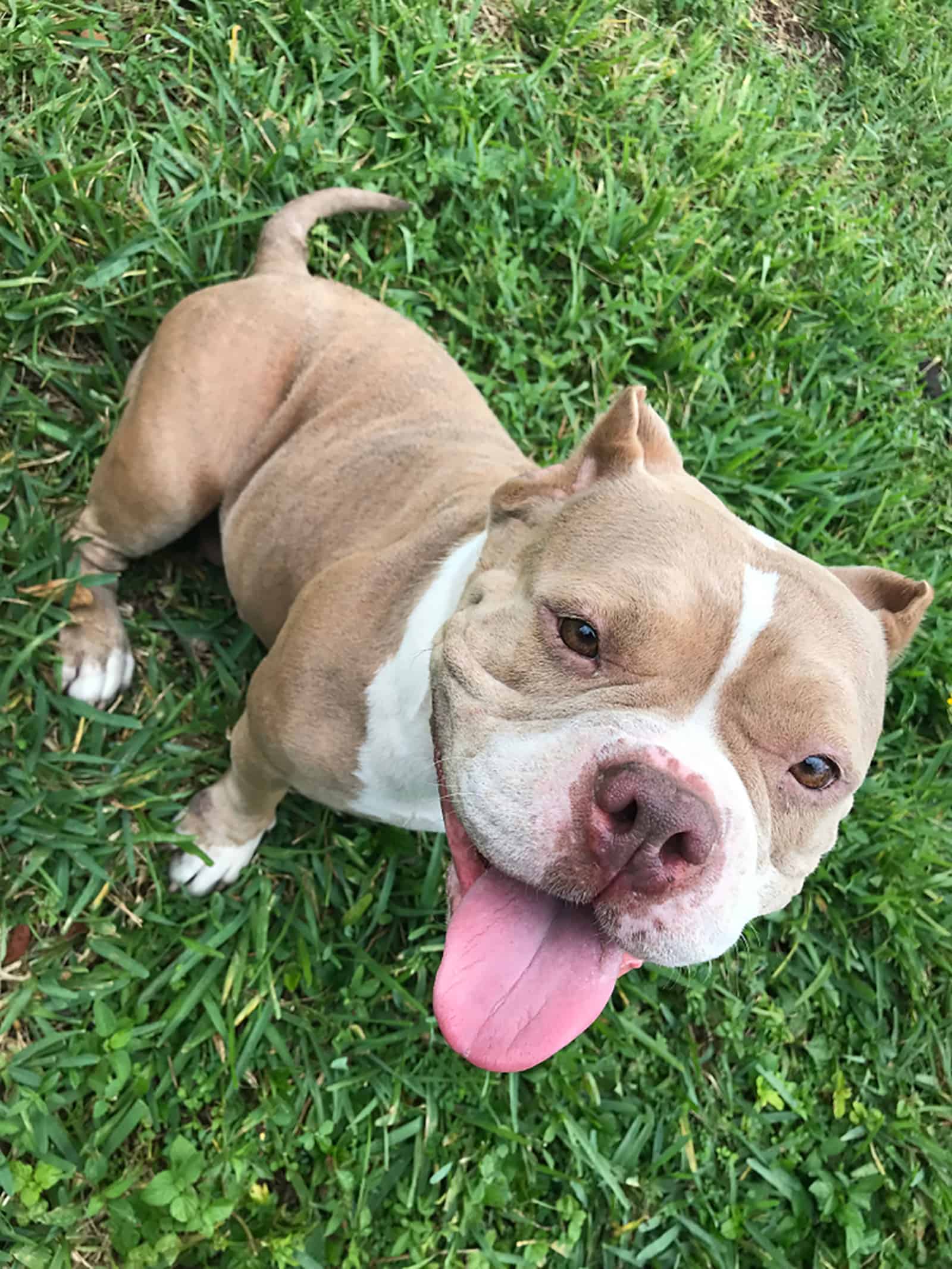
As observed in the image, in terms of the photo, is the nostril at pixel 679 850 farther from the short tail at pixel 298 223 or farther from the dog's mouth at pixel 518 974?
the short tail at pixel 298 223

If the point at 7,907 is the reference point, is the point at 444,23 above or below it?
above

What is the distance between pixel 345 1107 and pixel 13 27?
3.96m

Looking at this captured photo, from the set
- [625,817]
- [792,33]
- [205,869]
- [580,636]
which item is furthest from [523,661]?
[792,33]

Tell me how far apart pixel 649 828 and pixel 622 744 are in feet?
0.57

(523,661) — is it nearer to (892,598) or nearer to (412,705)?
(412,705)

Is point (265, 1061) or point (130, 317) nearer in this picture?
point (265, 1061)

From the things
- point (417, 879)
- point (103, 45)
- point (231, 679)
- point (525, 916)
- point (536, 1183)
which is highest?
point (103, 45)

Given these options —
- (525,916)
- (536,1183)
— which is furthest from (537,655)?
(536,1183)

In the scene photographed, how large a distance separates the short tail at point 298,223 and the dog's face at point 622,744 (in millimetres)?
1781

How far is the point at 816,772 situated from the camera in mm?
2254

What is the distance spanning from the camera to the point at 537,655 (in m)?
2.18

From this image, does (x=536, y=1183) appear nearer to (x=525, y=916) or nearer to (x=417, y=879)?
(x=417, y=879)

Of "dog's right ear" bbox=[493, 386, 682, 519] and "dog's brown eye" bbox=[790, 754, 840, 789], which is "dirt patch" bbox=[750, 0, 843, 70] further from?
"dog's brown eye" bbox=[790, 754, 840, 789]

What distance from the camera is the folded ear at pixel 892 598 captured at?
108 inches
